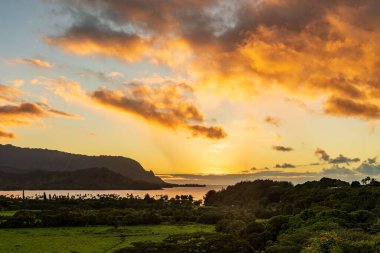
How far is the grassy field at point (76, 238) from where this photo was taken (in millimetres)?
80375

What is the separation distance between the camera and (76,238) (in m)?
94.6

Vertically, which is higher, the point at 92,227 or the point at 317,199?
the point at 317,199

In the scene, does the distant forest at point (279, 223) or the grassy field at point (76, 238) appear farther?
the grassy field at point (76, 238)

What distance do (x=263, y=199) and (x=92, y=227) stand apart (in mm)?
→ 85922

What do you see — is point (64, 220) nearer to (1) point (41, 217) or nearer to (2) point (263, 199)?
(1) point (41, 217)

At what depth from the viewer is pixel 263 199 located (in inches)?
6905

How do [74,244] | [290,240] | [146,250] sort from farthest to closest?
[74,244] < [146,250] < [290,240]

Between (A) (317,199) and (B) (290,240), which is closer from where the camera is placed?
(B) (290,240)

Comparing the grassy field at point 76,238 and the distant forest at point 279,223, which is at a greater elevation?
the distant forest at point 279,223

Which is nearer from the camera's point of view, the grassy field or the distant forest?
the distant forest

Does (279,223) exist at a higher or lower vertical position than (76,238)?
higher

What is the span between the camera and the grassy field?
264 feet

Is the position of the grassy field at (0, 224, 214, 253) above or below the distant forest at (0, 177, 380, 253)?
below

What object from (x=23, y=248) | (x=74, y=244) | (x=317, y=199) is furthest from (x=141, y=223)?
(x=317, y=199)
